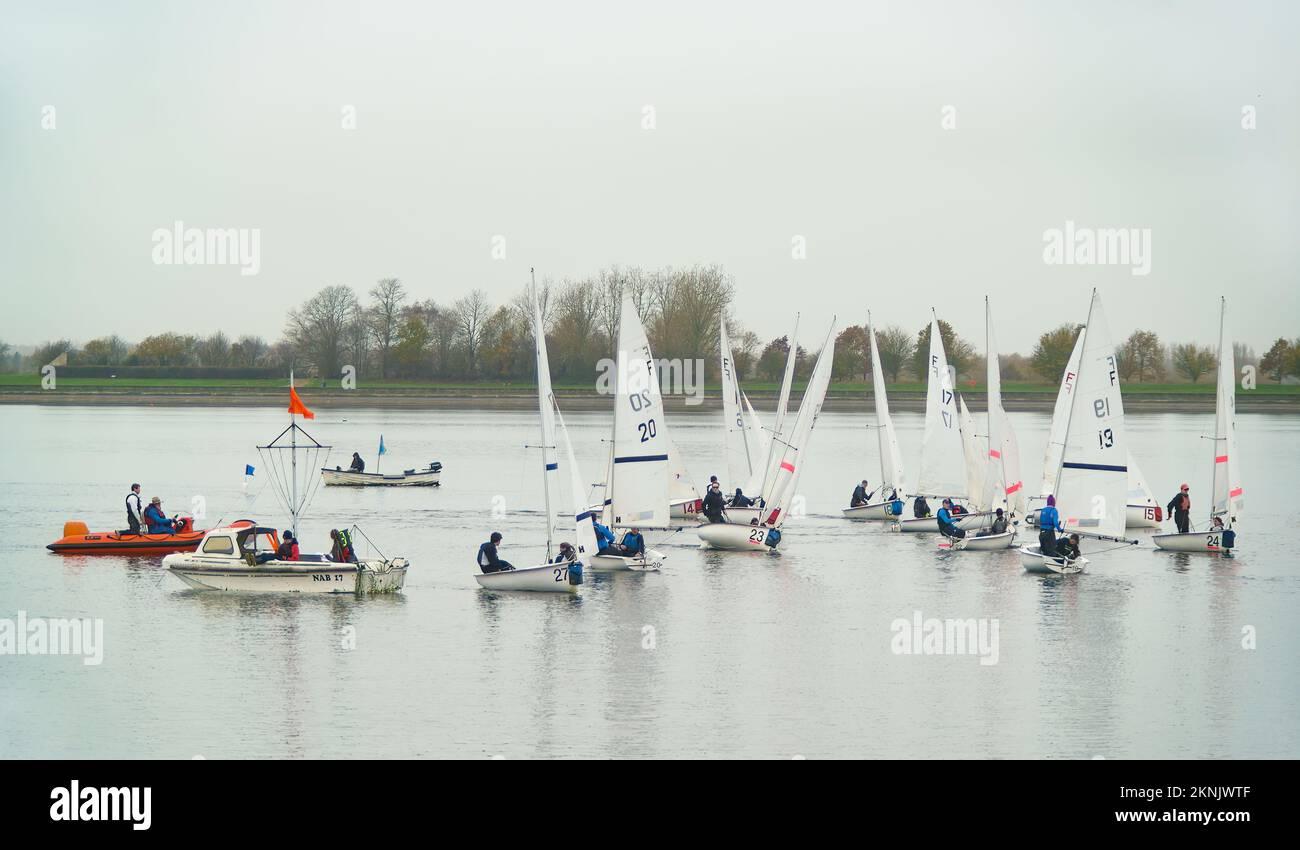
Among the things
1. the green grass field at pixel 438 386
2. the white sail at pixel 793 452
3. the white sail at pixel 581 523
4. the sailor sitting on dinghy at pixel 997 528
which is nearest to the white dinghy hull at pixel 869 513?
the sailor sitting on dinghy at pixel 997 528

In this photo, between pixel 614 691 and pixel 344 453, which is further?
pixel 344 453

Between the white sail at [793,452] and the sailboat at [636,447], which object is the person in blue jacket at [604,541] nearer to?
the sailboat at [636,447]

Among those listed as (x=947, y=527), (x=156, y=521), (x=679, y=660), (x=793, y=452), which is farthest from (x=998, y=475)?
(x=156, y=521)

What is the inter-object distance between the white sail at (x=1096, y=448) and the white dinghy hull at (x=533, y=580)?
13.5m

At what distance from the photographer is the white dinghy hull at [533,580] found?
95.7 feet

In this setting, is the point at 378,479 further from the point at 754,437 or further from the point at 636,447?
the point at 636,447

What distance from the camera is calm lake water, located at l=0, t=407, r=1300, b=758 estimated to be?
1925cm

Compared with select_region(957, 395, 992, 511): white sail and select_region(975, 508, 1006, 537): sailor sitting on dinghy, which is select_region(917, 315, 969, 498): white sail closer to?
select_region(957, 395, 992, 511): white sail

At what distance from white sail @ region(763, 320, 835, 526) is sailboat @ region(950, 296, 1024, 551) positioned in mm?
4798

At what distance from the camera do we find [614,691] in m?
21.6

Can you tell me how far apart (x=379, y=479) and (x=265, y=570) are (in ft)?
95.8

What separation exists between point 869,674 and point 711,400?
5275 inches

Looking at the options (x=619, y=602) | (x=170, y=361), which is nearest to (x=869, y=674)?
(x=619, y=602)
